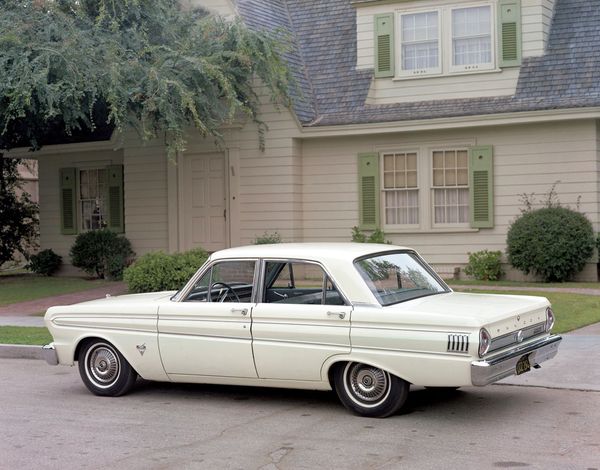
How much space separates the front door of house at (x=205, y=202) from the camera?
2139cm

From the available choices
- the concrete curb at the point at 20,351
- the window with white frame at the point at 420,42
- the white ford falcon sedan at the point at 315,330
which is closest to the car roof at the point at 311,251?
the white ford falcon sedan at the point at 315,330

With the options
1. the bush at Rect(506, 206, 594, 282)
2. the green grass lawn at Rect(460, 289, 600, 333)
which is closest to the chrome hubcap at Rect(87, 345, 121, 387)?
the green grass lawn at Rect(460, 289, 600, 333)

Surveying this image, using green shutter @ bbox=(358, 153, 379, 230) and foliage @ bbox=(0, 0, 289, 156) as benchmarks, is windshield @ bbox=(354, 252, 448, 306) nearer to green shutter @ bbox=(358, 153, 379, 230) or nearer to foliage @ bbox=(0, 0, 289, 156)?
foliage @ bbox=(0, 0, 289, 156)

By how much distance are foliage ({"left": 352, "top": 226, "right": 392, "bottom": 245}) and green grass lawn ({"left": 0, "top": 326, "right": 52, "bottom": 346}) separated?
25.4ft

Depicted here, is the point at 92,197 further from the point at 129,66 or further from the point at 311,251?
the point at 311,251

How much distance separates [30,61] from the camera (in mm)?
17094

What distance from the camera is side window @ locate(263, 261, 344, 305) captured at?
335 inches

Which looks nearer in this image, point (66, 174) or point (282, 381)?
point (282, 381)

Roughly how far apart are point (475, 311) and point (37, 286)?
49.3 ft

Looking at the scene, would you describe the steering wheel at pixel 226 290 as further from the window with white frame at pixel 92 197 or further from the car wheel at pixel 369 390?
the window with white frame at pixel 92 197

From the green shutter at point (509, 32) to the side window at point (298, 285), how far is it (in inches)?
451

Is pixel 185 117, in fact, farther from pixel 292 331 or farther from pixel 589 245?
pixel 292 331

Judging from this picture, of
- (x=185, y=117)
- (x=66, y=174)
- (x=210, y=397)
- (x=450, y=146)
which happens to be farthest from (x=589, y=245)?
(x=66, y=174)

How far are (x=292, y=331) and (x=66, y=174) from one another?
17.4 meters
